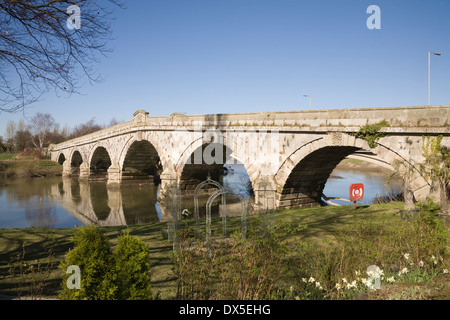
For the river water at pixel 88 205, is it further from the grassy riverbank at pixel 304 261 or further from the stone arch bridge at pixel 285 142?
the grassy riverbank at pixel 304 261

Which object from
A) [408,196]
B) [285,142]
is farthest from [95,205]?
[408,196]

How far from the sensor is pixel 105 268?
361 centimetres

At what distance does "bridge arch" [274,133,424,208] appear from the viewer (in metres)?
12.2

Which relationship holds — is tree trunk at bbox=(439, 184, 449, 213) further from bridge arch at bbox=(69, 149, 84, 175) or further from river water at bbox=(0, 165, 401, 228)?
bridge arch at bbox=(69, 149, 84, 175)

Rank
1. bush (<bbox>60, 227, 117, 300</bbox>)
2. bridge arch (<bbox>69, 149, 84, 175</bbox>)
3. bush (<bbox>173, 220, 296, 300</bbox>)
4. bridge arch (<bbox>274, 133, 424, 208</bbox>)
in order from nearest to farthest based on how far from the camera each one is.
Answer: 1. bush (<bbox>60, 227, 117, 300</bbox>)
2. bush (<bbox>173, 220, 296, 300</bbox>)
3. bridge arch (<bbox>274, 133, 424, 208</bbox>)
4. bridge arch (<bbox>69, 149, 84, 175</bbox>)

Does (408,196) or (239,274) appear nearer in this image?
(239,274)

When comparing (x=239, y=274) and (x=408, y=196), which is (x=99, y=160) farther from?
(x=239, y=274)

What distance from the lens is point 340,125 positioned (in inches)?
464

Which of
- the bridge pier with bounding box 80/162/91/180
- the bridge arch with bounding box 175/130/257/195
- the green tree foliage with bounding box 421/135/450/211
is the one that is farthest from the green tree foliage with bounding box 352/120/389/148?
the bridge pier with bounding box 80/162/91/180

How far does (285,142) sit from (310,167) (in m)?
1.69

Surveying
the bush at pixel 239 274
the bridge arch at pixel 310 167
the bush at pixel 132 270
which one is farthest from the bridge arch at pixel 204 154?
the bush at pixel 132 270

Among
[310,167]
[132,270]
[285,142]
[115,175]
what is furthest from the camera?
[115,175]

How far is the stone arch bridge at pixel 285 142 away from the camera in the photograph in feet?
32.7
